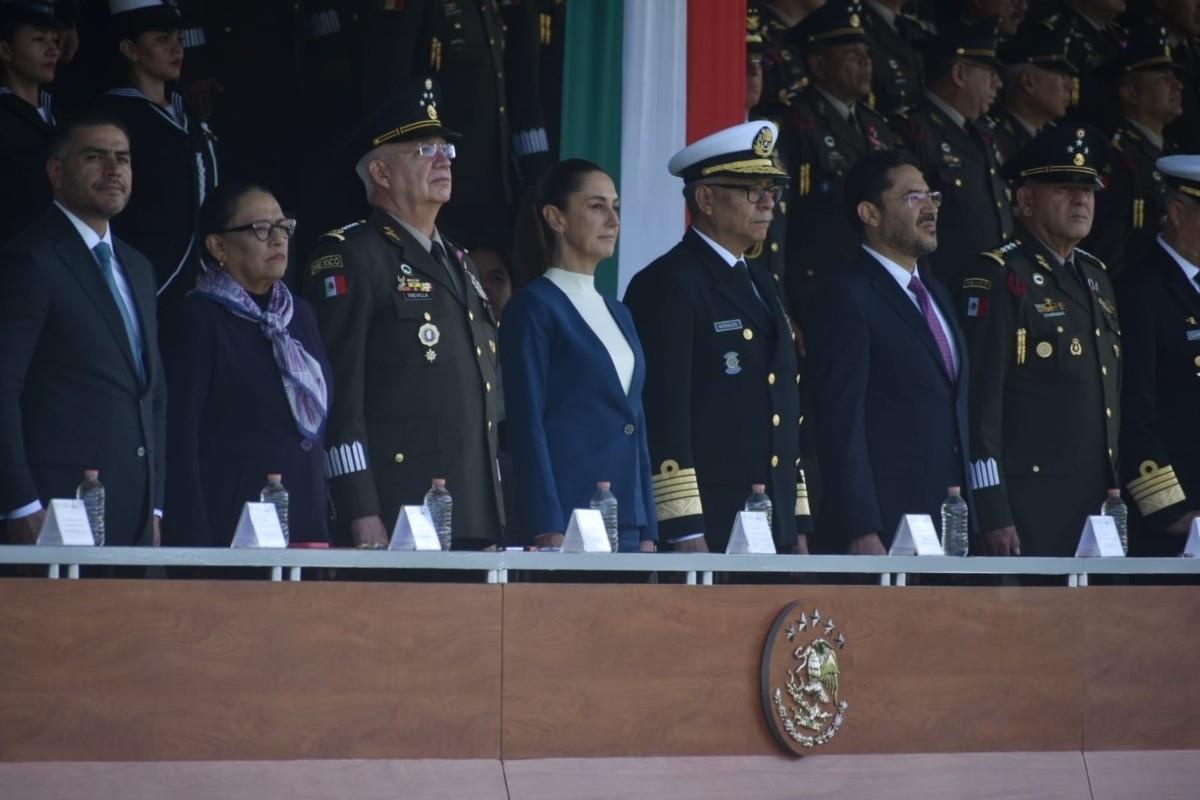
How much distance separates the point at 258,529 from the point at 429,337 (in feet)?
3.82

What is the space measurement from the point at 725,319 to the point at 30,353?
1.92m

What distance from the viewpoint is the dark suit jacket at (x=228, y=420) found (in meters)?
5.18

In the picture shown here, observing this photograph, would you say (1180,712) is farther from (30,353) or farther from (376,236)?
(30,353)

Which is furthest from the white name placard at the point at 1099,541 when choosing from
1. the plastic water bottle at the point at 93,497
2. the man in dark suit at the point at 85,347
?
the plastic water bottle at the point at 93,497

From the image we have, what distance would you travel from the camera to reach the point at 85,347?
16.4 feet

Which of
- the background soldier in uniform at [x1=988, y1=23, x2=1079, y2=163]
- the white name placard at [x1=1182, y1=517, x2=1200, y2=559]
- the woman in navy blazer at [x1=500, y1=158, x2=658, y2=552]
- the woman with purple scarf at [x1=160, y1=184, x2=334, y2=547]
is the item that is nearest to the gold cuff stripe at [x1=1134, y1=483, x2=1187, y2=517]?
the white name placard at [x1=1182, y1=517, x2=1200, y2=559]

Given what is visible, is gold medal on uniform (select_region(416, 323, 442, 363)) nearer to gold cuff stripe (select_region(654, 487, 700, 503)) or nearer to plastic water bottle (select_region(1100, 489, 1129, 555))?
gold cuff stripe (select_region(654, 487, 700, 503))

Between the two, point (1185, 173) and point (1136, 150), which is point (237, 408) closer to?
point (1185, 173)

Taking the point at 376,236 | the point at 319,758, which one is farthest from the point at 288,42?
the point at 319,758

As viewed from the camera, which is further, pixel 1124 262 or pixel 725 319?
pixel 1124 262

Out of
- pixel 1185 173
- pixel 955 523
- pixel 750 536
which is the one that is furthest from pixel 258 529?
pixel 1185 173

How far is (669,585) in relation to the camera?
194 inches

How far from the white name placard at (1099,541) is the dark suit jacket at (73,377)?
2.40 meters

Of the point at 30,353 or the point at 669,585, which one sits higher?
the point at 30,353
